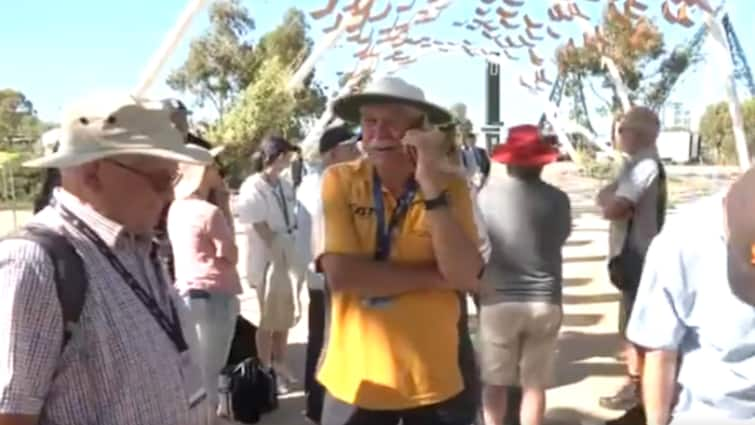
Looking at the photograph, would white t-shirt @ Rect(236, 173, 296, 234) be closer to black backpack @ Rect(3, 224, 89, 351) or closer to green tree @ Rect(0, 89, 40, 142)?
black backpack @ Rect(3, 224, 89, 351)

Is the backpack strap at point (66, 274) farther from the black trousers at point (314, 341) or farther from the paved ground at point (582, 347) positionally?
the black trousers at point (314, 341)

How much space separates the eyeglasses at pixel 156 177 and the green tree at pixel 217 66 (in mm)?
41297

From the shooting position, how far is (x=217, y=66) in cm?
4419

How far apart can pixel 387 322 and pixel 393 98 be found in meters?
0.66

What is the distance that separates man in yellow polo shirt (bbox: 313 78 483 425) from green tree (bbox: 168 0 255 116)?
40.6 m

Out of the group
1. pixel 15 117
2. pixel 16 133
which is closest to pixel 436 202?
pixel 16 133

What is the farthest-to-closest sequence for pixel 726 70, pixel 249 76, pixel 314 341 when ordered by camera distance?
pixel 249 76
pixel 726 70
pixel 314 341

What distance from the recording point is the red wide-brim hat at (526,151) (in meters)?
4.91

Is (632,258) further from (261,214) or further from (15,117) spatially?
(15,117)

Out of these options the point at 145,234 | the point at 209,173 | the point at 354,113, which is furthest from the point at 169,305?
the point at 209,173

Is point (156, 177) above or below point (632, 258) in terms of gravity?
above

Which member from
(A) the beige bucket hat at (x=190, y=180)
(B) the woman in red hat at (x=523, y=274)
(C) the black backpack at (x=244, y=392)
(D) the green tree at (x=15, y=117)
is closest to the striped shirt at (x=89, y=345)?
(A) the beige bucket hat at (x=190, y=180)

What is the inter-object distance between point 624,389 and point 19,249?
16.2 ft

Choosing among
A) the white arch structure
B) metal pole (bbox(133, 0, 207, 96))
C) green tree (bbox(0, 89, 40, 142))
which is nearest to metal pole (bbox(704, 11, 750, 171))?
the white arch structure
